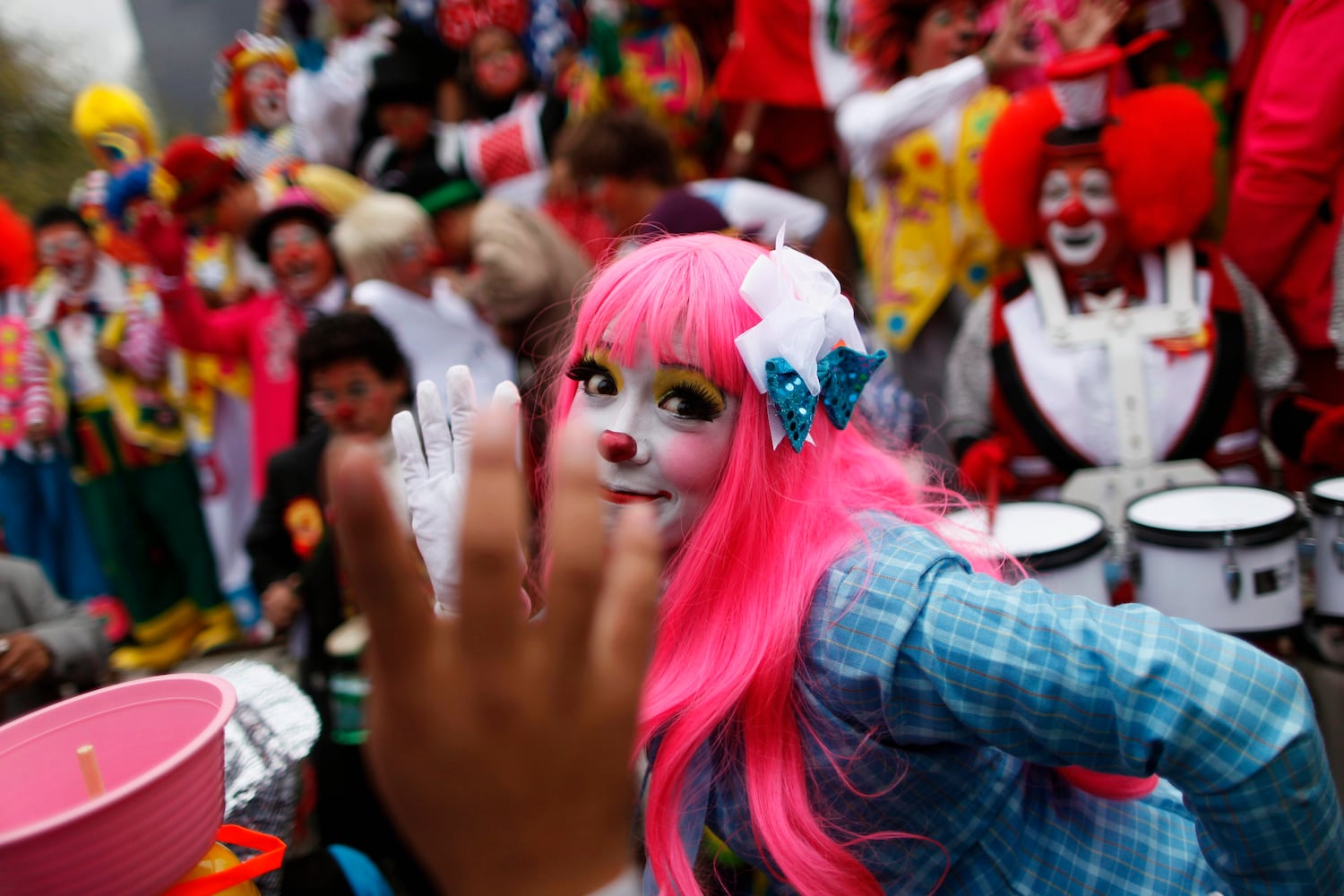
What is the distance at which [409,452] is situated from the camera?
1.21 meters

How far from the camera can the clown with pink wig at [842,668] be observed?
851mm

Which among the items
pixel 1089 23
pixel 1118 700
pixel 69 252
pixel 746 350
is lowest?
pixel 1118 700

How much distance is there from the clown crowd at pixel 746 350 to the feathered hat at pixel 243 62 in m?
0.03

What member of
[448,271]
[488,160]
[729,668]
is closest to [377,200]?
[448,271]

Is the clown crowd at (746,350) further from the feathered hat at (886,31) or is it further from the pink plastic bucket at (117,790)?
the pink plastic bucket at (117,790)

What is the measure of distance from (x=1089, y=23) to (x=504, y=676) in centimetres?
250

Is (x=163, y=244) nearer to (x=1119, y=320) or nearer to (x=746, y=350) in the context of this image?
(x=746, y=350)

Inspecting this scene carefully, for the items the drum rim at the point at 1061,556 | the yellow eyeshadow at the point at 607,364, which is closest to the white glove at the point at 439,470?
the yellow eyeshadow at the point at 607,364

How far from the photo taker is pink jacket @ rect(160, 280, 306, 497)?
3.44m

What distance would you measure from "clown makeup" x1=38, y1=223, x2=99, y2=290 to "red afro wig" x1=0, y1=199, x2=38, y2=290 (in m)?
0.34

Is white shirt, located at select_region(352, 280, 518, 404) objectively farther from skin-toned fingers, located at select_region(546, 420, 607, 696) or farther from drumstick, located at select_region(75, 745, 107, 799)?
skin-toned fingers, located at select_region(546, 420, 607, 696)

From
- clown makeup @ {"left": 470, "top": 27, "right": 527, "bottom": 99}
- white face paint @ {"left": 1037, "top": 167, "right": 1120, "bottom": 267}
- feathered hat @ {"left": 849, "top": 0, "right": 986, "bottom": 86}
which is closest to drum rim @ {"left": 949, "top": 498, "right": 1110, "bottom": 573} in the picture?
white face paint @ {"left": 1037, "top": 167, "right": 1120, "bottom": 267}

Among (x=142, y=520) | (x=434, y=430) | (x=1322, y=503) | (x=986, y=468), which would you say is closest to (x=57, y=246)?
(x=142, y=520)

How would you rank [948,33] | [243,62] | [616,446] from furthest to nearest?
[243,62]
[948,33]
[616,446]
